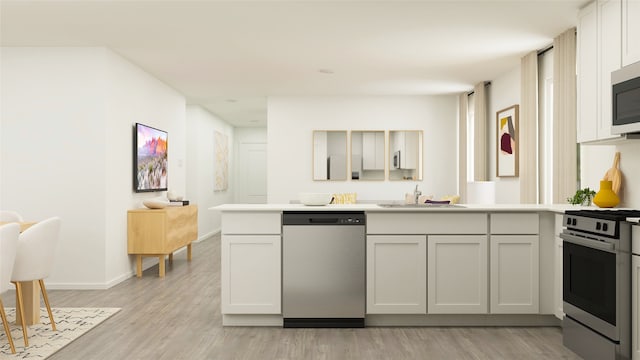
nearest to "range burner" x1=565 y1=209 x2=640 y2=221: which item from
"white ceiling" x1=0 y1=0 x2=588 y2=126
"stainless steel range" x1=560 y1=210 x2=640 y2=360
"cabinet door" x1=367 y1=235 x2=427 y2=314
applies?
"stainless steel range" x1=560 y1=210 x2=640 y2=360

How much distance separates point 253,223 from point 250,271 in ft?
1.17

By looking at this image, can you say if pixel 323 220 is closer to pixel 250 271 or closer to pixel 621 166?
pixel 250 271

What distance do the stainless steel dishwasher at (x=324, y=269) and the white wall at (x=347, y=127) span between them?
4590 millimetres

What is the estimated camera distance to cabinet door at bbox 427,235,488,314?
3.76 metres

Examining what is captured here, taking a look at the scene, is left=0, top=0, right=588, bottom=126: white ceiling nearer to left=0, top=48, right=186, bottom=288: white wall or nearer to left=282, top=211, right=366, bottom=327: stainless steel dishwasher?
left=0, top=48, right=186, bottom=288: white wall

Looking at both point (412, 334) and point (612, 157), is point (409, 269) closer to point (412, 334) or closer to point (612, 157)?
point (412, 334)

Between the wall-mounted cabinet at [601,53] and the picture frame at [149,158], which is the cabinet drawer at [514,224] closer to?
the wall-mounted cabinet at [601,53]

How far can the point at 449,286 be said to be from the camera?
12.4 ft

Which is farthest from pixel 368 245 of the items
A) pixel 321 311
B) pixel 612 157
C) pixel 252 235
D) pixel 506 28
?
pixel 506 28

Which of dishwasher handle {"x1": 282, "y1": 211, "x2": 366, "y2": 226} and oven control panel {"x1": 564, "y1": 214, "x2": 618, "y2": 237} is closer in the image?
oven control panel {"x1": 564, "y1": 214, "x2": 618, "y2": 237}

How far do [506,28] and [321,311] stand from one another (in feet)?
10.2

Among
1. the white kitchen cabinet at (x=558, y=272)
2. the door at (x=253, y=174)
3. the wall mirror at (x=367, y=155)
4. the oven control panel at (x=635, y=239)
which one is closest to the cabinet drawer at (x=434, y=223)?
the white kitchen cabinet at (x=558, y=272)

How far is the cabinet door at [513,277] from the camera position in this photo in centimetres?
377

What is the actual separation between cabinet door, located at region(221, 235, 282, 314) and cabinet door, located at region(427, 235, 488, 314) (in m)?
1.15
